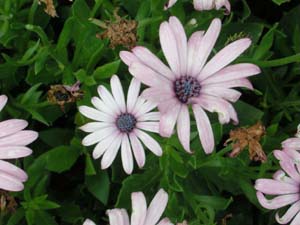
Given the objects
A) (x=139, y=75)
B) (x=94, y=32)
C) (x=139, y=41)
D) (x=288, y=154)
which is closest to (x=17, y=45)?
(x=94, y=32)

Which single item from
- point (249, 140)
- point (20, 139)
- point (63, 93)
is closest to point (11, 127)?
point (20, 139)

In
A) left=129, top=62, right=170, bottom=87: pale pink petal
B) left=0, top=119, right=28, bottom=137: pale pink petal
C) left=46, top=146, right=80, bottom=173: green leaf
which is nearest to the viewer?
left=129, top=62, right=170, bottom=87: pale pink petal

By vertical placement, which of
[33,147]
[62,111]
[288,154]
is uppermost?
[288,154]

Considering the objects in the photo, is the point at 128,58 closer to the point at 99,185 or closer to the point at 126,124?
the point at 126,124

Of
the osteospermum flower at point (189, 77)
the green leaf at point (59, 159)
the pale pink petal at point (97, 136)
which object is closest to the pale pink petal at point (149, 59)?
the osteospermum flower at point (189, 77)

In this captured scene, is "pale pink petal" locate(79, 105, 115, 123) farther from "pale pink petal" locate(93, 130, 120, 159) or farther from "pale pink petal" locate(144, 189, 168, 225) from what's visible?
"pale pink petal" locate(144, 189, 168, 225)

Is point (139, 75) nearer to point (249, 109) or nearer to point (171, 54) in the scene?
point (171, 54)

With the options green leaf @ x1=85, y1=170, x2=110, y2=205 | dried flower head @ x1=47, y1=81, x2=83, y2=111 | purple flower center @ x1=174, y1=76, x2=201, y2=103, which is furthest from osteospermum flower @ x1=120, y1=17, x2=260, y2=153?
green leaf @ x1=85, y1=170, x2=110, y2=205

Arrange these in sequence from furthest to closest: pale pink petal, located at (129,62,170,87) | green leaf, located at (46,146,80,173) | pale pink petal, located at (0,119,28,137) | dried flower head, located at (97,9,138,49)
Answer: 1. green leaf, located at (46,146,80,173)
2. dried flower head, located at (97,9,138,49)
3. pale pink petal, located at (0,119,28,137)
4. pale pink petal, located at (129,62,170,87)
